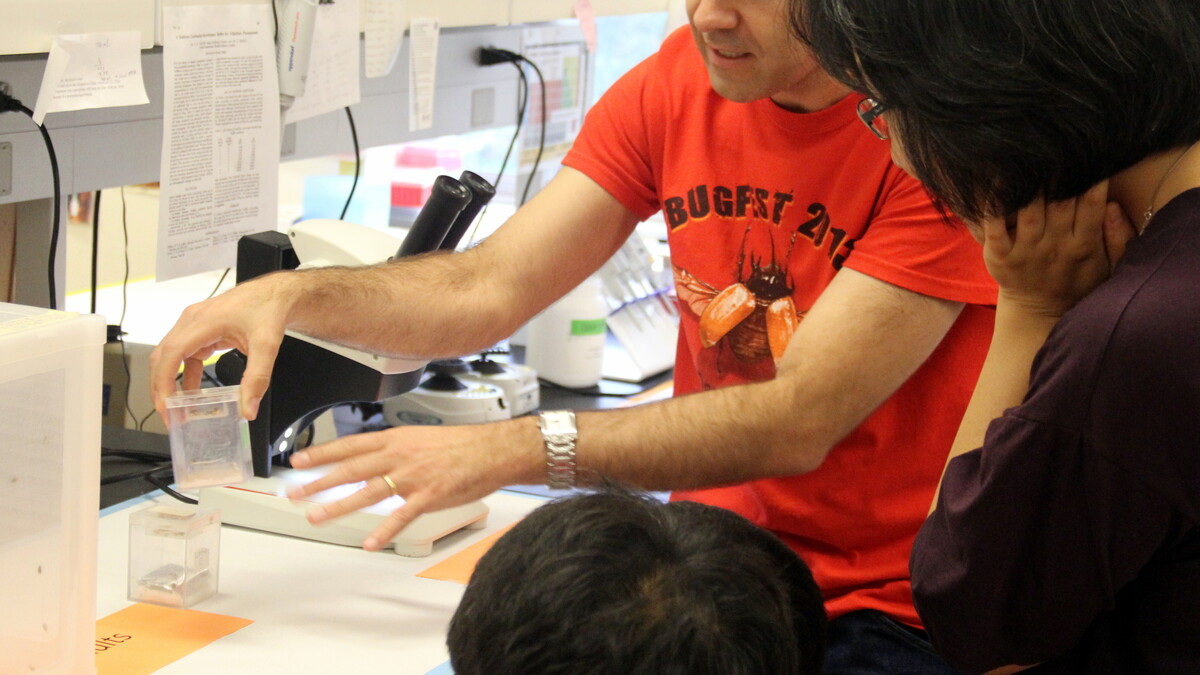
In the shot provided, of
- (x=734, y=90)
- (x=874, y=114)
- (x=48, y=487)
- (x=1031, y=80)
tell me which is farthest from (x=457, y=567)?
(x=1031, y=80)

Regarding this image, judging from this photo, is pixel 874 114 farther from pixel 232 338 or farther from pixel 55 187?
pixel 55 187

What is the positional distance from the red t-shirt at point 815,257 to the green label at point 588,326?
921 millimetres

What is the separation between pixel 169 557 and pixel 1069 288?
0.92 metres

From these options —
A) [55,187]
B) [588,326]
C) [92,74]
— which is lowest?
[588,326]

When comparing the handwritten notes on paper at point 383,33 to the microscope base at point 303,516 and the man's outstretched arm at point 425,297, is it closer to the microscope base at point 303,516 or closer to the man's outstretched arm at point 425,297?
the man's outstretched arm at point 425,297

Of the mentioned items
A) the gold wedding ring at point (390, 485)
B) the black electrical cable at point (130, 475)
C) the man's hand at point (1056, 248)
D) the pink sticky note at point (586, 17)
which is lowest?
the black electrical cable at point (130, 475)

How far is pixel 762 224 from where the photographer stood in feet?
4.62

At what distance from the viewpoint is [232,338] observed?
1.18 metres

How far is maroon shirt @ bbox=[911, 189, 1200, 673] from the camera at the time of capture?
79cm

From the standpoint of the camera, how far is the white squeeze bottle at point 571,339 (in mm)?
2439

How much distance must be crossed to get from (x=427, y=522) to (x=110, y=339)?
76 centimetres

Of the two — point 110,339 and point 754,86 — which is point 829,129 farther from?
point 110,339

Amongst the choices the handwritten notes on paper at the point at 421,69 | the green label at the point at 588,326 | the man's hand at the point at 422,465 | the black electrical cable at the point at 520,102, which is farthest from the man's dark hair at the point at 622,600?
the black electrical cable at the point at 520,102

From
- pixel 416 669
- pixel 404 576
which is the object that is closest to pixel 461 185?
pixel 404 576
